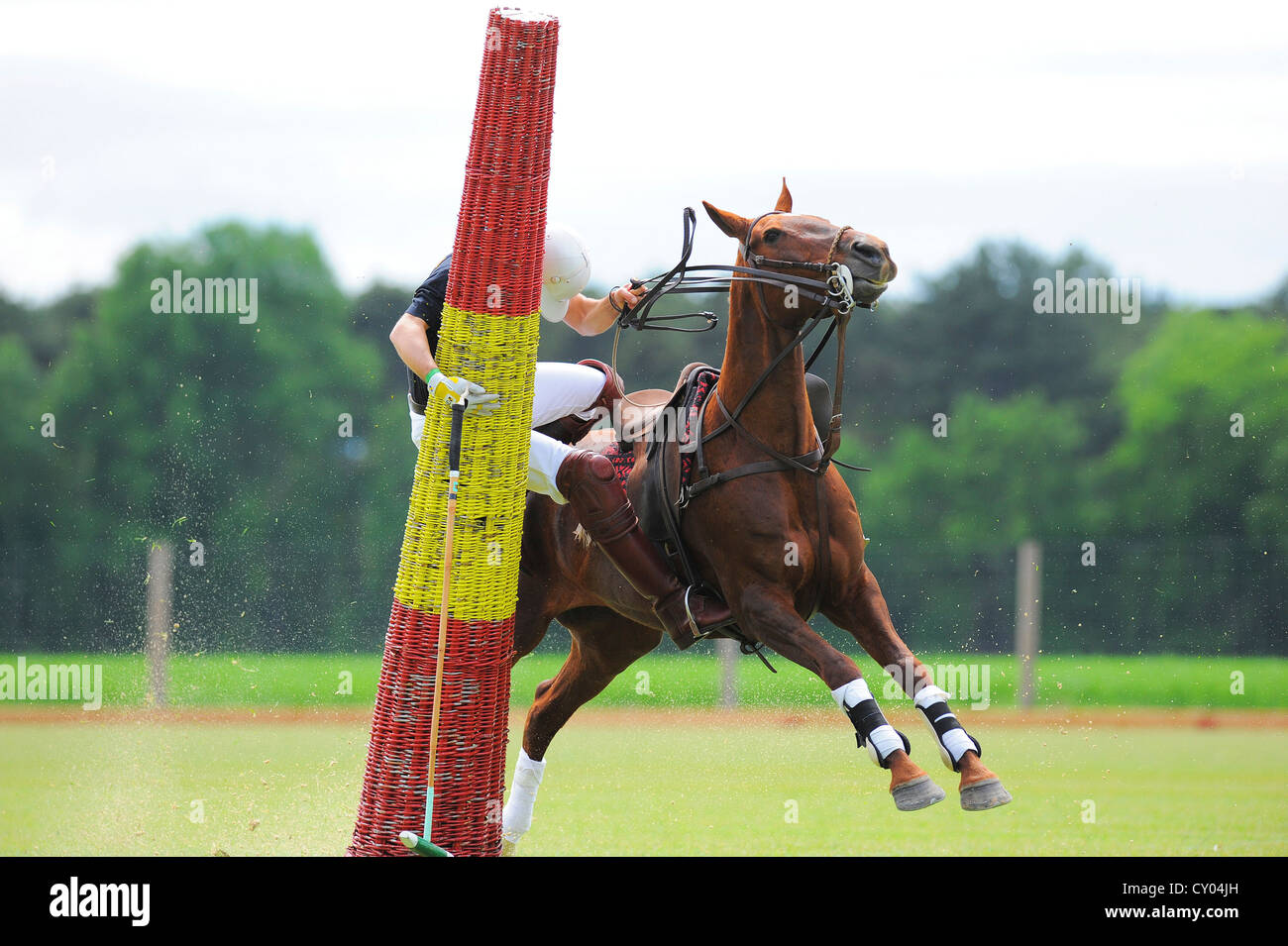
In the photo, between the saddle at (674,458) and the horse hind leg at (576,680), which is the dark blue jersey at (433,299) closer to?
the saddle at (674,458)

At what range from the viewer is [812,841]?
7094mm

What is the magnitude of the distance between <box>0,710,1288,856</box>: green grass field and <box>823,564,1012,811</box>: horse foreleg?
5.58 ft

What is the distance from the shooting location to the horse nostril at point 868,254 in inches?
207

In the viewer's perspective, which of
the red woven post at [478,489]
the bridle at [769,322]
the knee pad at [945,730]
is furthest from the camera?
the bridle at [769,322]

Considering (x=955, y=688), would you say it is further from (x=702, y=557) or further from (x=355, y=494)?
(x=355, y=494)

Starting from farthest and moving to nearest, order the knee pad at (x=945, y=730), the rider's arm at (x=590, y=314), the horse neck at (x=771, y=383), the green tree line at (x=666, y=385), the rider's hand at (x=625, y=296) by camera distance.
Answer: the green tree line at (x=666, y=385)
the rider's arm at (x=590, y=314)
the rider's hand at (x=625, y=296)
the horse neck at (x=771, y=383)
the knee pad at (x=945, y=730)

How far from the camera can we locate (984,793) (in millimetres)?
4906

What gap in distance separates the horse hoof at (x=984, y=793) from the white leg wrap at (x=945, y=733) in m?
0.12

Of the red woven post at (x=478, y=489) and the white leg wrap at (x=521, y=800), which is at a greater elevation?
the red woven post at (x=478, y=489)

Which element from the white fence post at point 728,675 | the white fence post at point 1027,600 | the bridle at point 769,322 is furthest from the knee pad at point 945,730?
the white fence post at point 1027,600

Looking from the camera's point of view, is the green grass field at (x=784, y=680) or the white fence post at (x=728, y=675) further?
the white fence post at (x=728, y=675)

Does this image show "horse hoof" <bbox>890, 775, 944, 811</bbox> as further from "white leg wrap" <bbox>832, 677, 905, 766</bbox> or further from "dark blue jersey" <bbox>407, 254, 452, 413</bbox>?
"dark blue jersey" <bbox>407, 254, 452, 413</bbox>

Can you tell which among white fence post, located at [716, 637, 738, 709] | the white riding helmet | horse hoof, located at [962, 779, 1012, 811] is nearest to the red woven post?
the white riding helmet

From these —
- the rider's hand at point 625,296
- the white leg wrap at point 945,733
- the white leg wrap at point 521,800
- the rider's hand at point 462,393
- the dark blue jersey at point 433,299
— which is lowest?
the white leg wrap at point 521,800
